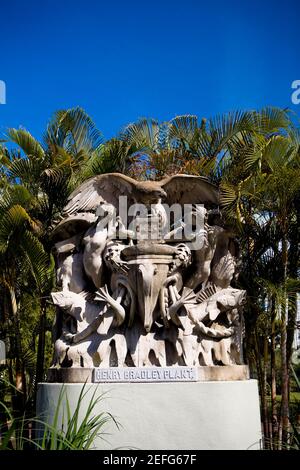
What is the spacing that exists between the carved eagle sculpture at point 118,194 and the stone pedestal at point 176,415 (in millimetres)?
2332

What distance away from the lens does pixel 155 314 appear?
6969 millimetres

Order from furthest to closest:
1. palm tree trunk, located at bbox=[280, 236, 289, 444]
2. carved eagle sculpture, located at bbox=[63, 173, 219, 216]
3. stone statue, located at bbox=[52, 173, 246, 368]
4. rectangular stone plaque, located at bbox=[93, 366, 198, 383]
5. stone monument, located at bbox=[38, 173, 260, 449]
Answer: palm tree trunk, located at bbox=[280, 236, 289, 444], carved eagle sculpture, located at bbox=[63, 173, 219, 216], stone statue, located at bbox=[52, 173, 246, 368], rectangular stone plaque, located at bbox=[93, 366, 198, 383], stone monument, located at bbox=[38, 173, 260, 449]

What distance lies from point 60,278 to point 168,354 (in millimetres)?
1934

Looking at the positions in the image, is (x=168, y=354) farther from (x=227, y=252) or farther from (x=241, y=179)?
(x=241, y=179)

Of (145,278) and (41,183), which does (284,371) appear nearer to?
(145,278)

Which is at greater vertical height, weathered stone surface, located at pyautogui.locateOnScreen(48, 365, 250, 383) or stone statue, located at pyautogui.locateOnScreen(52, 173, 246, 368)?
stone statue, located at pyautogui.locateOnScreen(52, 173, 246, 368)

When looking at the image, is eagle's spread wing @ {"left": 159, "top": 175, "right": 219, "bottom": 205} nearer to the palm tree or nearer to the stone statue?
the stone statue

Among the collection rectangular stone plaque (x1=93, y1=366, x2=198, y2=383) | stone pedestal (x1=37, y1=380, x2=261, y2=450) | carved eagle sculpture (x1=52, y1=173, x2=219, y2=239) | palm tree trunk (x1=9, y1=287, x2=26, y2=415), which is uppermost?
carved eagle sculpture (x1=52, y1=173, x2=219, y2=239)

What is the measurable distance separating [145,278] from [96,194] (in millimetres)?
1606

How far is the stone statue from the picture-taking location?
6824 millimetres

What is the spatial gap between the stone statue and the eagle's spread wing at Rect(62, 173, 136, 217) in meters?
0.01

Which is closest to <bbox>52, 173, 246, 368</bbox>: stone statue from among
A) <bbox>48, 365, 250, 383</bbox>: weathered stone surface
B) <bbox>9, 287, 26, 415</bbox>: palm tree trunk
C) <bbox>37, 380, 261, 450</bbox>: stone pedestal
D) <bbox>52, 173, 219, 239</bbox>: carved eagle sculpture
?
<bbox>52, 173, 219, 239</bbox>: carved eagle sculpture

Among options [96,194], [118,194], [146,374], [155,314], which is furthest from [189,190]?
[146,374]

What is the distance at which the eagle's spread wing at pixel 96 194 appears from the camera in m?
7.54
